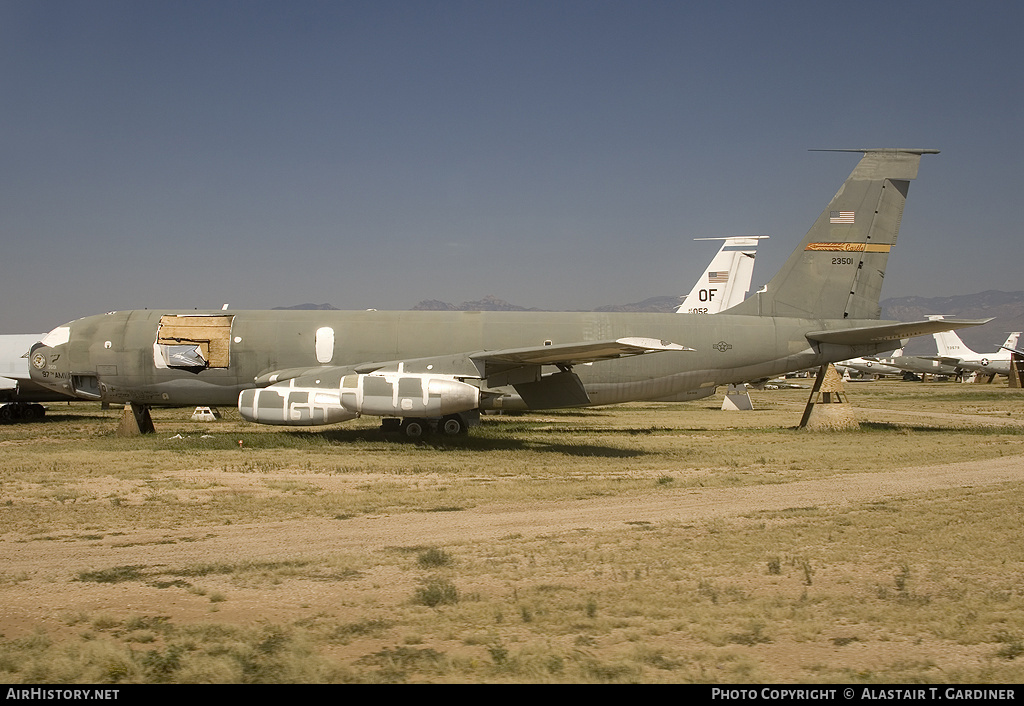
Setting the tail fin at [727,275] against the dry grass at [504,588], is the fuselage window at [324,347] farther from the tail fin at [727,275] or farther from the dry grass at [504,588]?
the tail fin at [727,275]

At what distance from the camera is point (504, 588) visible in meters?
6.72

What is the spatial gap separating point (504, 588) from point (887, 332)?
52.4ft

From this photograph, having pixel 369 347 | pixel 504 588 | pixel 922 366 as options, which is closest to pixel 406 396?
pixel 369 347

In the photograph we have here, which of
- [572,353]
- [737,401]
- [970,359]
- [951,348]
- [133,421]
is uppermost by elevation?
[951,348]

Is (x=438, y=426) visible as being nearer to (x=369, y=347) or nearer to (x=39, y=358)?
(x=369, y=347)

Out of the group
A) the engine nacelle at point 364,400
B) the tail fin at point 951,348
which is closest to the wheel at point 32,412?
the engine nacelle at point 364,400

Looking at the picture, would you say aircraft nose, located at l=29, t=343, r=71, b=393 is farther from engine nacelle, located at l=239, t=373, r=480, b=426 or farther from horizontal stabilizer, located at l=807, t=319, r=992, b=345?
horizontal stabilizer, located at l=807, t=319, r=992, b=345

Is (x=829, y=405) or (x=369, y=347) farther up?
(x=369, y=347)

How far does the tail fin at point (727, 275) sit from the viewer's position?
34188 millimetres

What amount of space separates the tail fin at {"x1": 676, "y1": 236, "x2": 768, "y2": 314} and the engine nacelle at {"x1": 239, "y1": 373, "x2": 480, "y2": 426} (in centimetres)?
1913

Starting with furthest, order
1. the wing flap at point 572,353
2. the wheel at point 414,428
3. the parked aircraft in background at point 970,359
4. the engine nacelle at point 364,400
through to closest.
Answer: the parked aircraft in background at point 970,359, the wheel at point 414,428, the engine nacelle at point 364,400, the wing flap at point 572,353

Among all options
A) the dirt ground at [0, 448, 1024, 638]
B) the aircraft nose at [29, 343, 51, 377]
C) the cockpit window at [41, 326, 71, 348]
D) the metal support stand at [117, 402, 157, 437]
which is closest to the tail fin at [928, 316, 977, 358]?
the dirt ground at [0, 448, 1024, 638]

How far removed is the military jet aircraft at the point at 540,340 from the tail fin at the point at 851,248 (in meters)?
0.03

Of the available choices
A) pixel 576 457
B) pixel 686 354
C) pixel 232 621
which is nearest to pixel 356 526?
pixel 232 621
